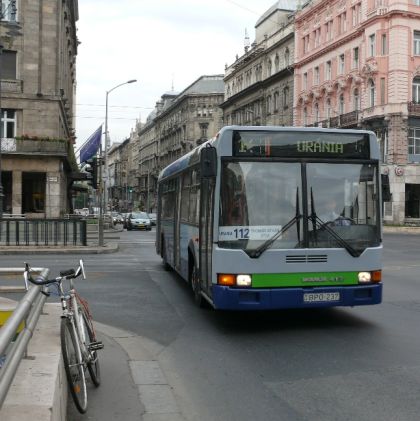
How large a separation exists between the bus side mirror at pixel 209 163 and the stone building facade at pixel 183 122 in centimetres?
8580

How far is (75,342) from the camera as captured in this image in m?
4.90

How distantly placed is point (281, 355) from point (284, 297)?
114cm

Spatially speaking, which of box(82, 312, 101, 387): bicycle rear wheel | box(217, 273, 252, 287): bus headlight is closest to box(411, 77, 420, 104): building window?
box(217, 273, 252, 287): bus headlight

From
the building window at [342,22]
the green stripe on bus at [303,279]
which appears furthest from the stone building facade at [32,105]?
the green stripe on bus at [303,279]

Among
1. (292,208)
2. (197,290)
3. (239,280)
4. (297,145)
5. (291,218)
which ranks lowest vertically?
(197,290)

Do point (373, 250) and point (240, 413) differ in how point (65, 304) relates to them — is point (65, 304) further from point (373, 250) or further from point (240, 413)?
point (373, 250)

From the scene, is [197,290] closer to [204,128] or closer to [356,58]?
[356,58]

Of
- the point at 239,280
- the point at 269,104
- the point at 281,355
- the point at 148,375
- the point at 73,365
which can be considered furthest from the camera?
the point at 269,104

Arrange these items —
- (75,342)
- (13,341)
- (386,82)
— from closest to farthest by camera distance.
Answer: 1. (13,341)
2. (75,342)
3. (386,82)

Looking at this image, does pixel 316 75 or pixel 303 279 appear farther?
pixel 316 75

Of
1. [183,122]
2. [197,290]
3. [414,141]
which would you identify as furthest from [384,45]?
[183,122]

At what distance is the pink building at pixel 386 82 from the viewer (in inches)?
1921

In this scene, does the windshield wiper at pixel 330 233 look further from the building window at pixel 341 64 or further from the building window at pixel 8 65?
the building window at pixel 341 64

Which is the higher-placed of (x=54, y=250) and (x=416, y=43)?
(x=416, y=43)
